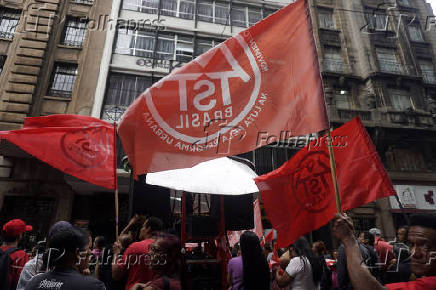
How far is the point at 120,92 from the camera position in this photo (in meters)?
12.6

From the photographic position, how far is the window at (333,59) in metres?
17.2

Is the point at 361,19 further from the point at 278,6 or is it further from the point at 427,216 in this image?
the point at 427,216

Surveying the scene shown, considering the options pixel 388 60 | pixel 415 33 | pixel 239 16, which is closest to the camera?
pixel 239 16

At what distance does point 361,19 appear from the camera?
18656mm

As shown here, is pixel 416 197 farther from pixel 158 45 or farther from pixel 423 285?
pixel 158 45

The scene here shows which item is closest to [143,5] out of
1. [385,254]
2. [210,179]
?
[210,179]

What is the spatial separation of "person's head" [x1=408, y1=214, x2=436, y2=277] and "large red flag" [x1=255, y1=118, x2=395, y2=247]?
1.18 m

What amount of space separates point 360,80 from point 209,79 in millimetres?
17398

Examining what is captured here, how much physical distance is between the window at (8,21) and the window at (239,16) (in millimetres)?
11696

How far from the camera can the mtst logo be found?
2.65 meters

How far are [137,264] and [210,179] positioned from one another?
5.66 ft

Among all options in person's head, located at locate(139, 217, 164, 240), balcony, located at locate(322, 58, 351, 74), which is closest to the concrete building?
person's head, located at locate(139, 217, 164, 240)

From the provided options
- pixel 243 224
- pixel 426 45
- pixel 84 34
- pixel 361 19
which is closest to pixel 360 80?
pixel 361 19

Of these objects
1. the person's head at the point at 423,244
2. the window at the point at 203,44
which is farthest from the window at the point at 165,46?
the person's head at the point at 423,244
